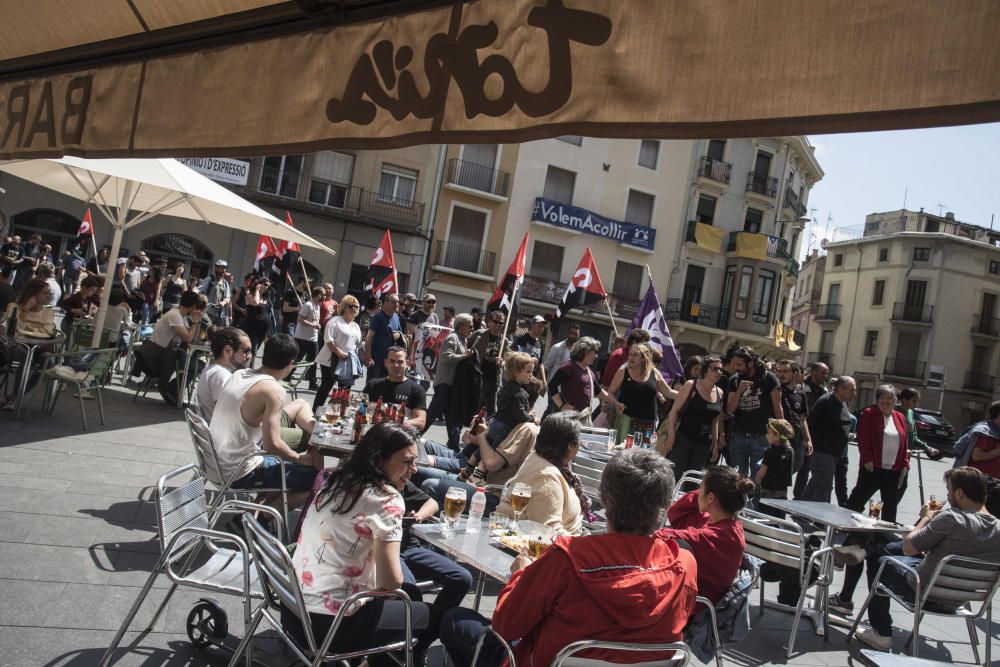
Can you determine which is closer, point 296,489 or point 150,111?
point 150,111

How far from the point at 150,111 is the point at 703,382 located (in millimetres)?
5856

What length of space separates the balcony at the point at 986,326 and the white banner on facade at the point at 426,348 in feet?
137

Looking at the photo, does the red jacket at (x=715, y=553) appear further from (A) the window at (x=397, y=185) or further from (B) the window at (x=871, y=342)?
(B) the window at (x=871, y=342)

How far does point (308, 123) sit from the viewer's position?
6.98ft

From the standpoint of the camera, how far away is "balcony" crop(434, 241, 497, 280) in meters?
30.3

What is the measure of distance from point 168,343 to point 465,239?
22181 millimetres

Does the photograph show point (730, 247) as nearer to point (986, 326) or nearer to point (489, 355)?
point (986, 326)

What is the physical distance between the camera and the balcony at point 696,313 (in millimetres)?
35000

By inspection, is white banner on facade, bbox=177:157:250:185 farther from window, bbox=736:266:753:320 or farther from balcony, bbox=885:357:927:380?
balcony, bbox=885:357:927:380

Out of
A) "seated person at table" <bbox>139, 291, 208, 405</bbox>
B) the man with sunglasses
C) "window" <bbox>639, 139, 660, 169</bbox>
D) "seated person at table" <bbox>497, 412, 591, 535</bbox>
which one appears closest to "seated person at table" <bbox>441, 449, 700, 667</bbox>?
"seated person at table" <bbox>497, 412, 591, 535</bbox>

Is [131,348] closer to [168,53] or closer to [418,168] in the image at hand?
[168,53]

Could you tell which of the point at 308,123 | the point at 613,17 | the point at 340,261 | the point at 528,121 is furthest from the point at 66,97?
the point at 340,261

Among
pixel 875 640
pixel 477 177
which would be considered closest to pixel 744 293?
pixel 477 177

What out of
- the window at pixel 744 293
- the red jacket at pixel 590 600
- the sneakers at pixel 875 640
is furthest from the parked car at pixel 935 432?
the red jacket at pixel 590 600
